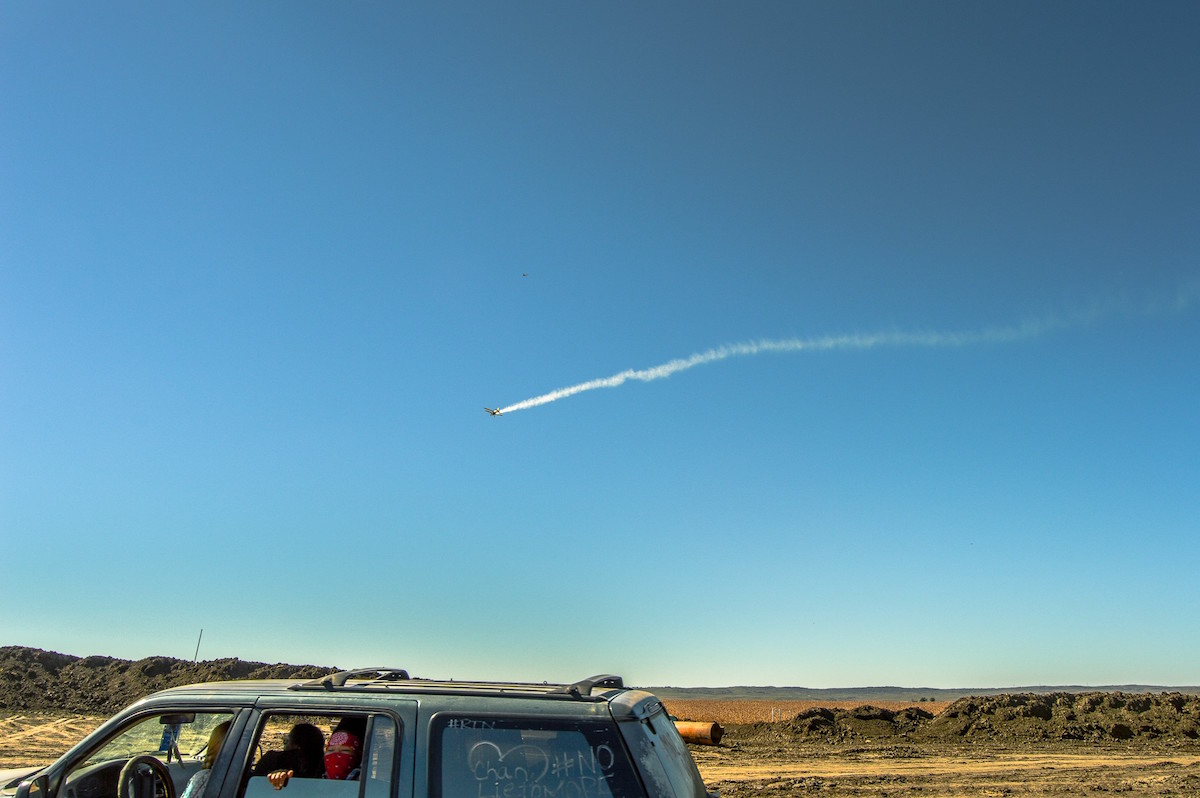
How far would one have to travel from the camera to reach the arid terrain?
18.1 m

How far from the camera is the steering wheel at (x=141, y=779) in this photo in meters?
4.32

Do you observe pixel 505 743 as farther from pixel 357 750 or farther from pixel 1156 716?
pixel 1156 716

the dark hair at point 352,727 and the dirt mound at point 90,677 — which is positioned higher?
the dirt mound at point 90,677

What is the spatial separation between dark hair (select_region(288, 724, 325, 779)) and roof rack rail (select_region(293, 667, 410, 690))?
293 mm

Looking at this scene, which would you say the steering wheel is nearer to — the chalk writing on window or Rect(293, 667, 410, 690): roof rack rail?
Rect(293, 667, 410, 690): roof rack rail

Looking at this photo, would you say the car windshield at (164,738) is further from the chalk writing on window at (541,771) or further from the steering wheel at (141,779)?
the chalk writing on window at (541,771)

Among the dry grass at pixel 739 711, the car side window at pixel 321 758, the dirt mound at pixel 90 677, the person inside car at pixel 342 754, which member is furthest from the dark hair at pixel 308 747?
the dirt mound at pixel 90 677

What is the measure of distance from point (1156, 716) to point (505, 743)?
39.8 m

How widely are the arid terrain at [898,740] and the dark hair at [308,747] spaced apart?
9526 mm

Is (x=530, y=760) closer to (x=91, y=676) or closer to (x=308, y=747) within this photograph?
(x=308, y=747)

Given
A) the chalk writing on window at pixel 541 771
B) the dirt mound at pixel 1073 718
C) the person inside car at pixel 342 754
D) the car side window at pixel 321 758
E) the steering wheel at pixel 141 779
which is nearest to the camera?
the chalk writing on window at pixel 541 771

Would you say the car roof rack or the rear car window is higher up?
the car roof rack

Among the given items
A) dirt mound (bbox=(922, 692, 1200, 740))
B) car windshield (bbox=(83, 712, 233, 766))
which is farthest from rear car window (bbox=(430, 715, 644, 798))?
dirt mound (bbox=(922, 692, 1200, 740))

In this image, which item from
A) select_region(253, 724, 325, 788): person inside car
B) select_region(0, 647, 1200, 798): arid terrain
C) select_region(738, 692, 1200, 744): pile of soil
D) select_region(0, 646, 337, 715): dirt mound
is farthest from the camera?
select_region(0, 646, 337, 715): dirt mound
